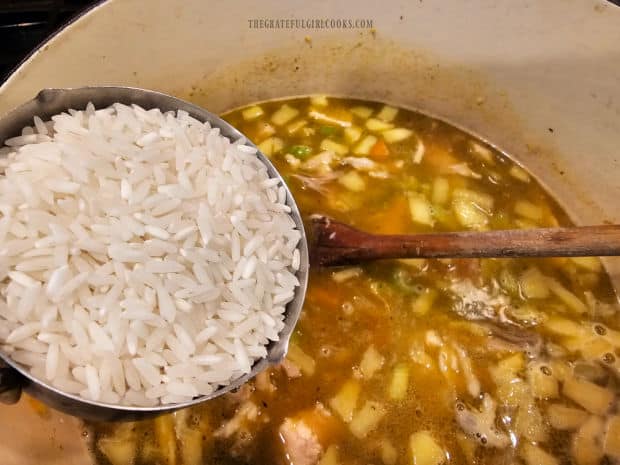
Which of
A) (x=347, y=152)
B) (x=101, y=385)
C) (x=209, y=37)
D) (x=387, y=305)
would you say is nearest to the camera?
(x=101, y=385)

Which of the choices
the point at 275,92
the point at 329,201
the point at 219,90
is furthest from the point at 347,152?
the point at 219,90

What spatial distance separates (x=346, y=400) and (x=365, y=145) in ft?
3.37

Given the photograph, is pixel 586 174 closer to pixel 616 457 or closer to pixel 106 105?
pixel 616 457

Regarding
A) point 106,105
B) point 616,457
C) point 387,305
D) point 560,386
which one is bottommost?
point 616,457

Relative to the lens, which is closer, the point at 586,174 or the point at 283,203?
the point at 283,203

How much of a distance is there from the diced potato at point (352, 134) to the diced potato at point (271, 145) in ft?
0.89

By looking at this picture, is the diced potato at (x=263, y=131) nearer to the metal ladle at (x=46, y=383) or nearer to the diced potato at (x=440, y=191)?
the metal ladle at (x=46, y=383)

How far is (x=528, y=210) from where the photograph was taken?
224cm

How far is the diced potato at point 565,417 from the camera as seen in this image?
1814 millimetres

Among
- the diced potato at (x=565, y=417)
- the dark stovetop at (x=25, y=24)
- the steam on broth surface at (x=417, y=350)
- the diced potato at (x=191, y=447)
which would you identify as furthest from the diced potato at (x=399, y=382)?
the dark stovetop at (x=25, y=24)

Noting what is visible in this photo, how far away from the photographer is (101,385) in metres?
1.23

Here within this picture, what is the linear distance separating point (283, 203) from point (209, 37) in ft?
2.66

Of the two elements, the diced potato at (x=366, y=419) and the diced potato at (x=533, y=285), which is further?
the diced potato at (x=533, y=285)

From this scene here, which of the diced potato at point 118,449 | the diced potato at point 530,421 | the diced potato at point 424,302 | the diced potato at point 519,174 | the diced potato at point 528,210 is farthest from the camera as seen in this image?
the diced potato at point 519,174
